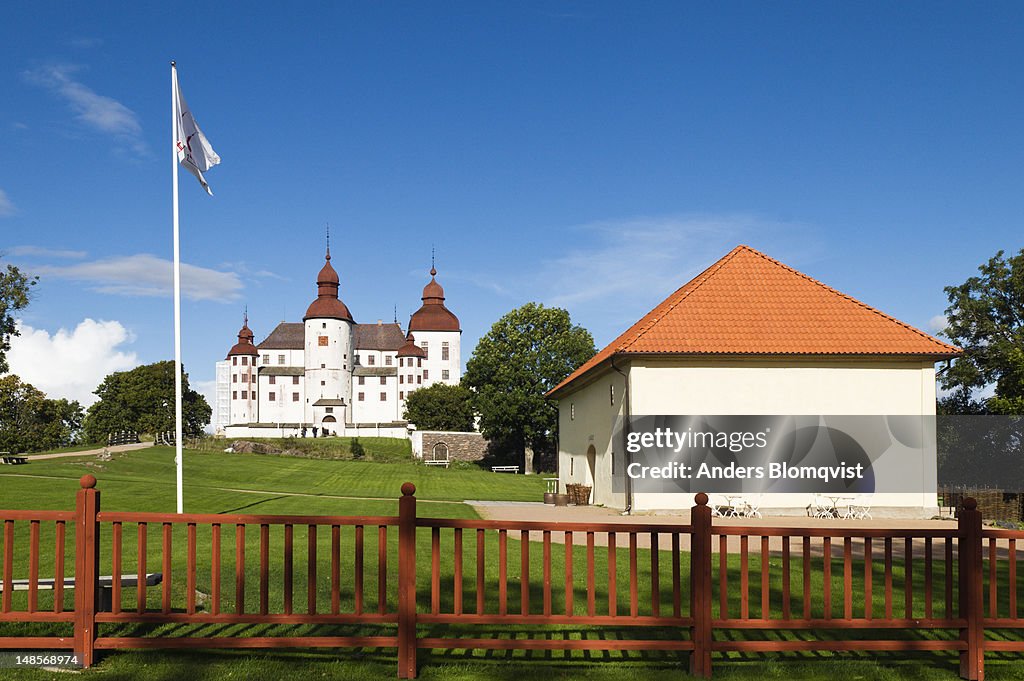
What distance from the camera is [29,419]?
230ft

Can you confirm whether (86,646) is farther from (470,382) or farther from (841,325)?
(470,382)

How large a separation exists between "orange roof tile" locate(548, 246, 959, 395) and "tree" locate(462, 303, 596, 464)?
3654 cm

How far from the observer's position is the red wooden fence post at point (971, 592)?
6.56 meters

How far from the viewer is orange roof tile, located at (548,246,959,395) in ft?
74.2

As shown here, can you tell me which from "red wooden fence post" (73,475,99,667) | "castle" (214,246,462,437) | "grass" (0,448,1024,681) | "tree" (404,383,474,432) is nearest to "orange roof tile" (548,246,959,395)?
"grass" (0,448,1024,681)

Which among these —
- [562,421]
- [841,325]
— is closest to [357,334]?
[562,421]

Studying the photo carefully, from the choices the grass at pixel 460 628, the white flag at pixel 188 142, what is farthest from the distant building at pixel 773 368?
the white flag at pixel 188 142

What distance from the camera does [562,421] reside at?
118ft

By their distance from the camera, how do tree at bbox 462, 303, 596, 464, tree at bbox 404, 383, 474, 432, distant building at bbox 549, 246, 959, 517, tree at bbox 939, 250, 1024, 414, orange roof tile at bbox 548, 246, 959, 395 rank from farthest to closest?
tree at bbox 404, 383, 474, 432 < tree at bbox 462, 303, 596, 464 < tree at bbox 939, 250, 1024, 414 < orange roof tile at bbox 548, 246, 959, 395 < distant building at bbox 549, 246, 959, 517

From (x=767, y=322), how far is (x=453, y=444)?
51485mm

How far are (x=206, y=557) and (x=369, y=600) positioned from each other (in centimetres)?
400

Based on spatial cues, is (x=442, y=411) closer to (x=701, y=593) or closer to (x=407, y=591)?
(x=407, y=591)

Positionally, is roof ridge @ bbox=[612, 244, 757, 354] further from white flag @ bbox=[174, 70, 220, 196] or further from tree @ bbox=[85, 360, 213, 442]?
tree @ bbox=[85, 360, 213, 442]

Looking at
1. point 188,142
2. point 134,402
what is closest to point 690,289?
point 188,142
